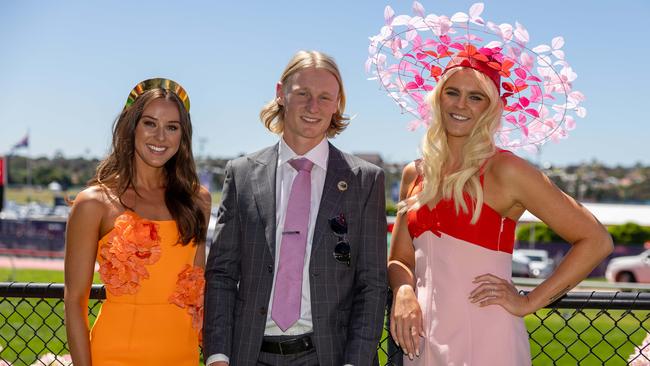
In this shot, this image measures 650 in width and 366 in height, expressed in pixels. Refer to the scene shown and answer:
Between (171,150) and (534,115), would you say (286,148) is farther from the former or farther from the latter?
(534,115)

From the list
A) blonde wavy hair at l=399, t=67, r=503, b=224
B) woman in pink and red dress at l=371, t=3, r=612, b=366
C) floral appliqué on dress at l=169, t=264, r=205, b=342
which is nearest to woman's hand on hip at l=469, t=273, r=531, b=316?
woman in pink and red dress at l=371, t=3, r=612, b=366

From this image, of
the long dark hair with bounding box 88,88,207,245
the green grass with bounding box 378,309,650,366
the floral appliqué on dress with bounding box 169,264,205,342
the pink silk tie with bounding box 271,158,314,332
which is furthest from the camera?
the green grass with bounding box 378,309,650,366

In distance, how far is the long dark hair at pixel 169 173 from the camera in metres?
3.31

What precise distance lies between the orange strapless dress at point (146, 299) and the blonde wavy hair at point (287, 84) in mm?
650

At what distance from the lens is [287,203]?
9.93 feet

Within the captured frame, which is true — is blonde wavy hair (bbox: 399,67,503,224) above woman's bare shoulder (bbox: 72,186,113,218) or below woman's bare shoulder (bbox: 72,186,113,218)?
above

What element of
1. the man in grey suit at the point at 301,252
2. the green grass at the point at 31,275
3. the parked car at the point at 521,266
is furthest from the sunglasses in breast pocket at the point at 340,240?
the parked car at the point at 521,266

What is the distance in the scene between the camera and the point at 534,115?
3.38 m

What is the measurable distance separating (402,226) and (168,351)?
1148mm

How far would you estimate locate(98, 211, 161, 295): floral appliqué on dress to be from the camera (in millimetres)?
3131

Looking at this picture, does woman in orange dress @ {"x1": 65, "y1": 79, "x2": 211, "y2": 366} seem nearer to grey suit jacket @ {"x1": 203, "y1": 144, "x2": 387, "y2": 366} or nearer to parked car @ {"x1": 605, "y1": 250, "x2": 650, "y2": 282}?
grey suit jacket @ {"x1": 203, "y1": 144, "x2": 387, "y2": 366}

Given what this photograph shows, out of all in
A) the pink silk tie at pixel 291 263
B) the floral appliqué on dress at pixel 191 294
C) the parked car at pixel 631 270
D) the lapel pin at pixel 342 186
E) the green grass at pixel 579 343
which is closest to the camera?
the pink silk tie at pixel 291 263

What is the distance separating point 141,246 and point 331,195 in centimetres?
85

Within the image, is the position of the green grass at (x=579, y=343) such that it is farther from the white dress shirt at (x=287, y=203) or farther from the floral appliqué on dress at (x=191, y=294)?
the white dress shirt at (x=287, y=203)
